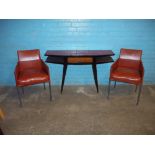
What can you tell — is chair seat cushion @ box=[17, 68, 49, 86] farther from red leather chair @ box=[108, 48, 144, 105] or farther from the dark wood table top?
red leather chair @ box=[108, 48, 144, 105]

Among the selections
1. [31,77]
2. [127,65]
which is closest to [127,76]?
[127,65]

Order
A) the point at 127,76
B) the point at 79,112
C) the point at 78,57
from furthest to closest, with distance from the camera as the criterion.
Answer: the point at 78,57 < the point at 127,76 < the point at 79,112

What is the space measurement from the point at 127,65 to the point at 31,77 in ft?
5.78

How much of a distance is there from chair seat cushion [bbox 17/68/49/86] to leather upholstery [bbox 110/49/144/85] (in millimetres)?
1160

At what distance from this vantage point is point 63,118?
8.03ft

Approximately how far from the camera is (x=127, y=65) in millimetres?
3066

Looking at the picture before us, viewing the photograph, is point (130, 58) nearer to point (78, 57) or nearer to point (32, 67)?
point (78, 57)

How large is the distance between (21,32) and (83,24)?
1.20m

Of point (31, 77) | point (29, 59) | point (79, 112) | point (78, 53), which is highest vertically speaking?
point (78, 53)

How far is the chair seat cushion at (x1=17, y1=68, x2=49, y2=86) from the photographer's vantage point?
8.54ft

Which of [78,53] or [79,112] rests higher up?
[78,53]

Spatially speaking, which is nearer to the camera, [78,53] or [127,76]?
[127,76]
